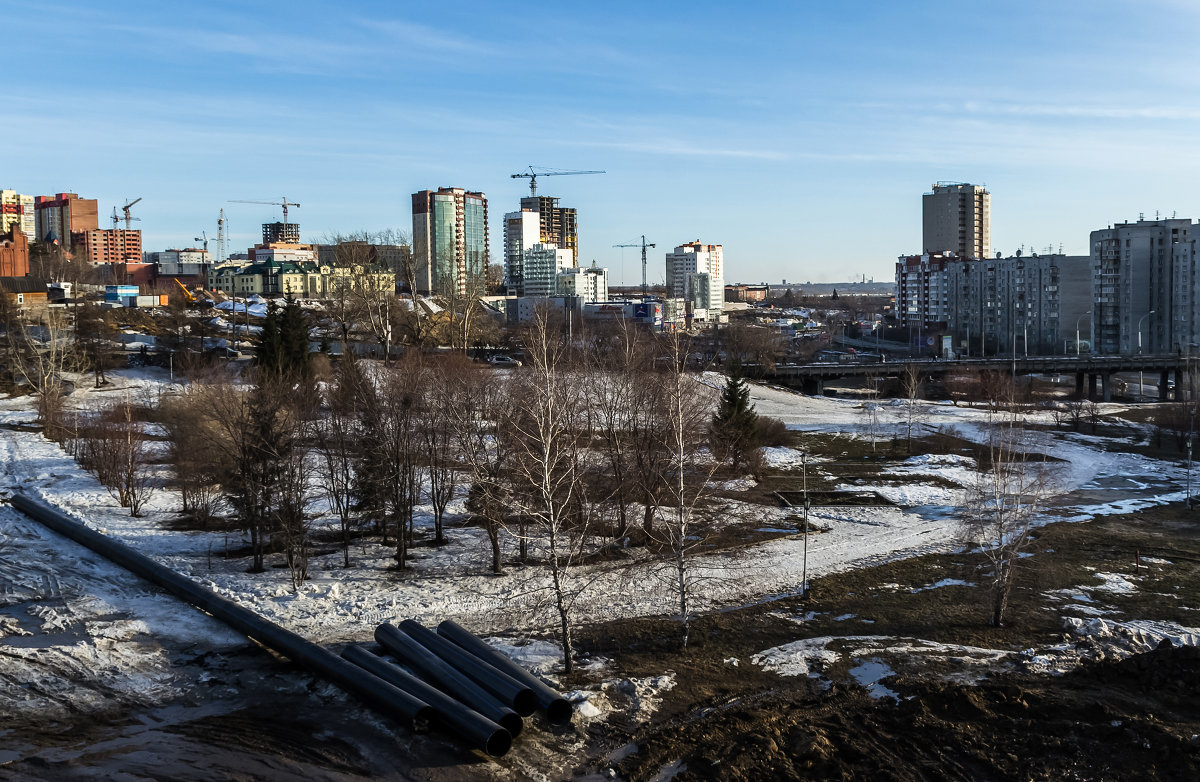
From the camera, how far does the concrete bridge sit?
75.1 meters

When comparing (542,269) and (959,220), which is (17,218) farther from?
(959,220)

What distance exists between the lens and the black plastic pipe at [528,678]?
547 inches

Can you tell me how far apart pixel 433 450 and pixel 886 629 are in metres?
11.8

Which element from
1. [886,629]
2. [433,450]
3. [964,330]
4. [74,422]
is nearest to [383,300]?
[74,422]

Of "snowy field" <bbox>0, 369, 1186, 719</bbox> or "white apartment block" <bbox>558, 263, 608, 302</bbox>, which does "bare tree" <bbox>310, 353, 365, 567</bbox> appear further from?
"white apartment block" <bbox>558, 263, 608, 302</bbox>

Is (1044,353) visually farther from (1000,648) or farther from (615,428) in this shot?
(1000,648)

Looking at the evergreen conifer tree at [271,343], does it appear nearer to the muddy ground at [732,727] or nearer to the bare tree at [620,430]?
the bare tree at [620,430]

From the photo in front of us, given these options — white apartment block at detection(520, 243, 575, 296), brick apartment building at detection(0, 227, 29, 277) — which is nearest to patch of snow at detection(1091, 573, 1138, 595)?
brick apartment building at detection(0, 227, 29, 277)

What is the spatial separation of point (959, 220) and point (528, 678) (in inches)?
7643

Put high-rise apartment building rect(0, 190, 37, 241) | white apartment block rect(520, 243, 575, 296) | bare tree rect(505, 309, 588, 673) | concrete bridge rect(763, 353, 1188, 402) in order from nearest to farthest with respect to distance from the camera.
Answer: bare tree rect(505, 309, 588, 673) → concrete bridge rect(763, 353, 1188, 402) → high-rise apartment building rect(0, 190, 37, 241) → white apartment block rect(520, 243, 575, 296)

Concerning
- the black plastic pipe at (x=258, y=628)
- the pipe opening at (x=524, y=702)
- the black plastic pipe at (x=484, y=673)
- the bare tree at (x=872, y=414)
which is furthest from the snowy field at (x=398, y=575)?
the bare tree at (x=872, y=414)

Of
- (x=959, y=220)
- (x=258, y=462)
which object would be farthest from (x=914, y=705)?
(x=959, y=220)

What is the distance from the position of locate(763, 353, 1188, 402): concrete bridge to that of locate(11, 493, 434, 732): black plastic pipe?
56746 millimetres

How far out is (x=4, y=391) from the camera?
170 ft
